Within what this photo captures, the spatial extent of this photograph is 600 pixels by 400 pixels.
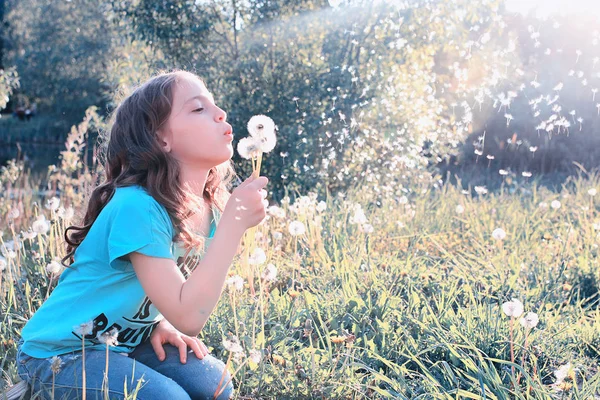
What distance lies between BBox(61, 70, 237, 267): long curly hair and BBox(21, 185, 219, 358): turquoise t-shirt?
4cm

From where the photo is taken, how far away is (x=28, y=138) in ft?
73.0

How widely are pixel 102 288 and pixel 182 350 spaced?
0.32 metres

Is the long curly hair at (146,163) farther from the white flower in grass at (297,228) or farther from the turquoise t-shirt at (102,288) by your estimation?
the white flower in grass at (297,228)

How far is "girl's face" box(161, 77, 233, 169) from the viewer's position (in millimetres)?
1853

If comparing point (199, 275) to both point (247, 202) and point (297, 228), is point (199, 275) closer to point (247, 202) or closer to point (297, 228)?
point (247, 202)

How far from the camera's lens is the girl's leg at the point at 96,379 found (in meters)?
1.71

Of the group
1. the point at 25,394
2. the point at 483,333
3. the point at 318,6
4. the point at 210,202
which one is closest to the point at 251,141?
the point at 210,202

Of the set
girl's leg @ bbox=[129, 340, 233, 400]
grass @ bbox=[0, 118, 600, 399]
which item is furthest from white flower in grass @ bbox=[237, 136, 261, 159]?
girl's leg @ bbox=[129, 340, 233, 400]

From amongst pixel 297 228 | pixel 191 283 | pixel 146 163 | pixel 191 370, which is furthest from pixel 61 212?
pixel 191 283

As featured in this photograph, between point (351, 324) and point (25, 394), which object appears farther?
point (351, 324)

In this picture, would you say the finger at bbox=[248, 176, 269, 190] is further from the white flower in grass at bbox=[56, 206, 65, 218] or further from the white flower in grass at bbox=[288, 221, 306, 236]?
the white flower in grass at bbox=[56, 206, 65, 218]

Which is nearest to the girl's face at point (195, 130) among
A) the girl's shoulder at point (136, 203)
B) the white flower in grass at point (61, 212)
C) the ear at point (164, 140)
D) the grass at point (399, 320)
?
the ear at point (164, 140)

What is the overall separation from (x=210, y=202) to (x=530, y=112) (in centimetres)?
856

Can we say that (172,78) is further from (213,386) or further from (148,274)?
(213,386)
